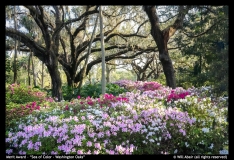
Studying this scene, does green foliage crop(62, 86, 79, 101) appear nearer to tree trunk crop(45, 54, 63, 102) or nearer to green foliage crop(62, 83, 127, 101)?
green foliage crop(62, 83, 127, 101)

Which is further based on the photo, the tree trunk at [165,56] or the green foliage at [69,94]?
the green foliage at [69,94]

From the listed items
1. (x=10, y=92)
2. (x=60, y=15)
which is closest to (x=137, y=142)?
(x=10, y=92)

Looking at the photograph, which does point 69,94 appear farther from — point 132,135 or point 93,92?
point 132,135

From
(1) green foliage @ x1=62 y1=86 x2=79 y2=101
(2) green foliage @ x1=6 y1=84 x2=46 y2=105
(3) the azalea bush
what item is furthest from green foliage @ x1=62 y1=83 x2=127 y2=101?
(3) the azalea bush

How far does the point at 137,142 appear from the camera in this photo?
13.4 feet

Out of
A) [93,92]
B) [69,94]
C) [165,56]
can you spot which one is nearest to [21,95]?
[93,92]

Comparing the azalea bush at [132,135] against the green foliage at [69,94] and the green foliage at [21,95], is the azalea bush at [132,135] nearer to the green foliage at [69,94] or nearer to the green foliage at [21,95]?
the green foliage at [21,95]

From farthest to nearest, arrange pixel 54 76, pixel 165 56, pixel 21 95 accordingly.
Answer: pixel 54 76 < pixel 165 56 < pixel 21 95

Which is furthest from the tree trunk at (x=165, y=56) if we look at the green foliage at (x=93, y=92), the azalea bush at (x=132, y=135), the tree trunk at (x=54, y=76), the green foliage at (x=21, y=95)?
the azalea bush at (x=132, y=135)

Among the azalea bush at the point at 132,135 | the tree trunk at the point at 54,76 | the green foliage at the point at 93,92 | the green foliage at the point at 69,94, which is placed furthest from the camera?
the green foliage at the point at 69,94

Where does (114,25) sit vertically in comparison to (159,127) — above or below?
above

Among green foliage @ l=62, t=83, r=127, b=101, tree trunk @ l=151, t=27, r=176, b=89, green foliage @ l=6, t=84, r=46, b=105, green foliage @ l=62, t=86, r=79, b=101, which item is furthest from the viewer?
green foliage @ l=62, t=86, r=79, b=101
